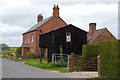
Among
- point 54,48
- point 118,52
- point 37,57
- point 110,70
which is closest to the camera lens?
point 118,52

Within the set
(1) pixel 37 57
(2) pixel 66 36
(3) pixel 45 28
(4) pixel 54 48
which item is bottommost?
(1) pixel 37 57

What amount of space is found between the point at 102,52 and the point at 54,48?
14.4 m

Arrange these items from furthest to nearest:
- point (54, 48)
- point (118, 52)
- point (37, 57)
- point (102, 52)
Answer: point (37, 57), point (54, 48), point (102, 52), point (118, 52)

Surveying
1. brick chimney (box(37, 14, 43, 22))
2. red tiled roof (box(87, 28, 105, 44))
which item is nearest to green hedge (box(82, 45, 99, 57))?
red tiled roof (box(87, 28, 105, 44))

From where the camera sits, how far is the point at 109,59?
39.3 ft

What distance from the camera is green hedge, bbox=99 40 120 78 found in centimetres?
1091

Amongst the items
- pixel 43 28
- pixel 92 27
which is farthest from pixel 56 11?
pixel 92 27

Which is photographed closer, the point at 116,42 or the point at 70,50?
the point at 116,42

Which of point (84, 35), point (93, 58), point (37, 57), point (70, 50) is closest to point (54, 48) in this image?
point (70, 50)

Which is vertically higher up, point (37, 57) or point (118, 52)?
point (118, 52)

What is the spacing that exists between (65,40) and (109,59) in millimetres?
16327

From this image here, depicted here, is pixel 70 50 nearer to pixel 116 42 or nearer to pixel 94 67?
pixel 94 67

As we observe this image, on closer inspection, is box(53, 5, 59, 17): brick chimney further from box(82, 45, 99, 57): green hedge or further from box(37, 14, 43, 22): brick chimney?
box(82, 45, 99, 57): green hedge

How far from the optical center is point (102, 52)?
42.9 ft
